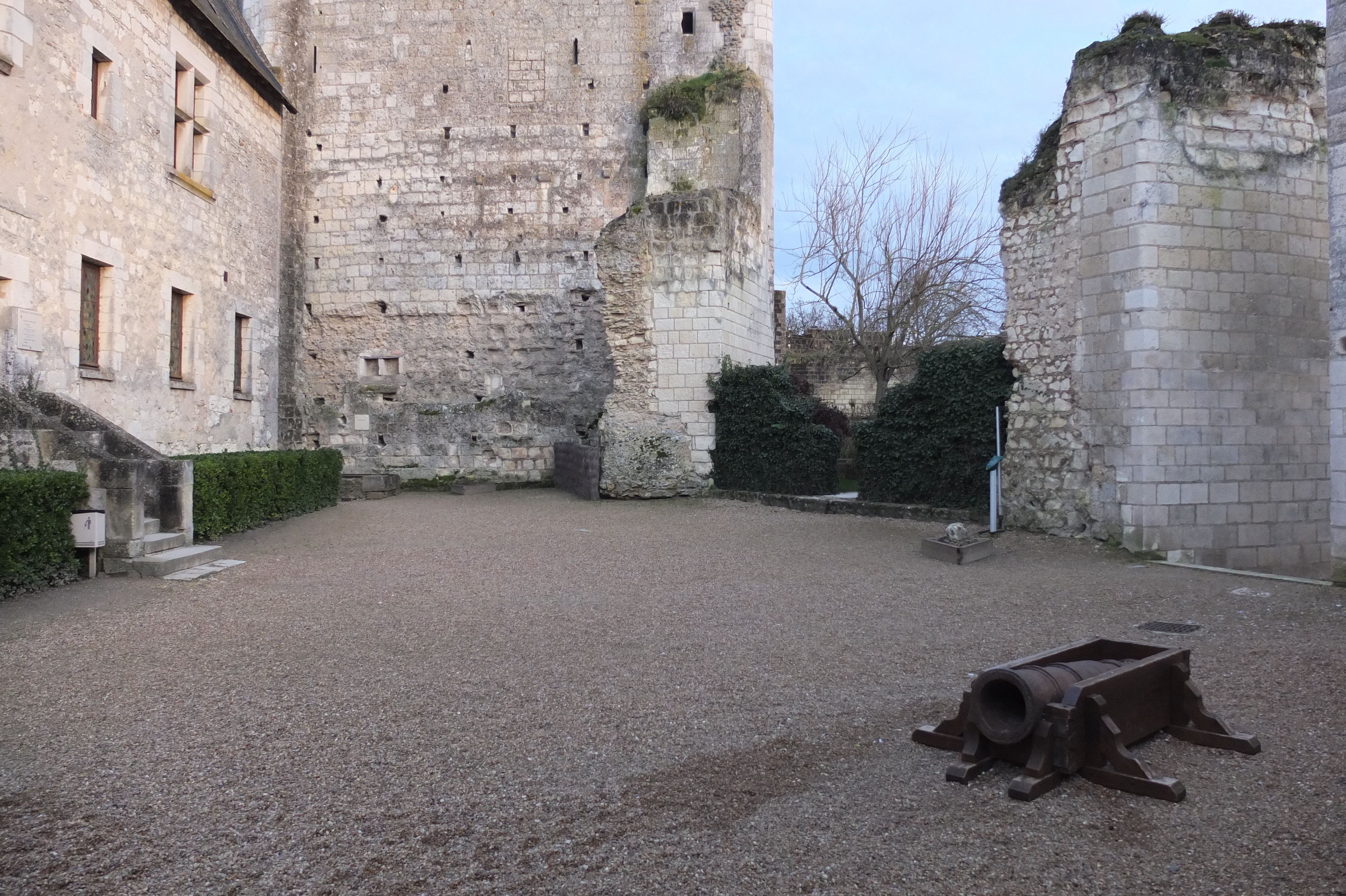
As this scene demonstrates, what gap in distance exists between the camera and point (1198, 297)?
816cm

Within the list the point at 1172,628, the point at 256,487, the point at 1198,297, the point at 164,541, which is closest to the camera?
the point at 1172,628

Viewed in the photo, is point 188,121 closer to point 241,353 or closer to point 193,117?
point 193,117

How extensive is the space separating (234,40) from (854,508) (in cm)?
1078

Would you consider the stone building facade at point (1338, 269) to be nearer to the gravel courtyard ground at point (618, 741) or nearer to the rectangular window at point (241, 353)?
the gravel courtyard ground at point (618, 741)

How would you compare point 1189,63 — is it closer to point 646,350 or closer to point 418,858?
point 646,350

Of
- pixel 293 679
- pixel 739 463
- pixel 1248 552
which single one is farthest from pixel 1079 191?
pixel 293 679

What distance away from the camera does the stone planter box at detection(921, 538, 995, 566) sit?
25.8 feet

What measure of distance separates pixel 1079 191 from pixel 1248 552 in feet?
11.9

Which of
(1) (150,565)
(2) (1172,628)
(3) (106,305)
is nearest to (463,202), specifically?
(3) (106,305)

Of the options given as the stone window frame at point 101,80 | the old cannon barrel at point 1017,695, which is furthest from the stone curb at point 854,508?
the stone window frame at point 101,80

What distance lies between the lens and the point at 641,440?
12984mm

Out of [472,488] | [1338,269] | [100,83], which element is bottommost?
[472,488]

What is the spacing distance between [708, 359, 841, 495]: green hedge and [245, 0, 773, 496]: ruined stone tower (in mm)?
3551

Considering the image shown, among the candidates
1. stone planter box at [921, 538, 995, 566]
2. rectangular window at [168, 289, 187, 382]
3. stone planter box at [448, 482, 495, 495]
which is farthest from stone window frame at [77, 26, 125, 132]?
stone planter box at [921, 538, 995, 566]
